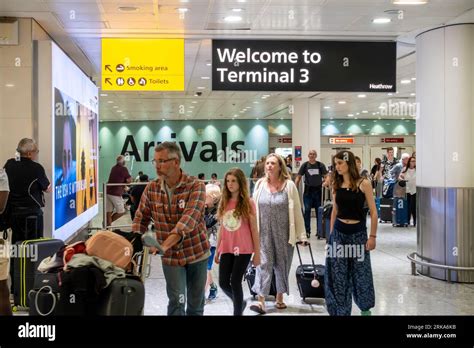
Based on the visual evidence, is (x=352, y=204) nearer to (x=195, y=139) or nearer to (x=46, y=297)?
(x=46, y=297)

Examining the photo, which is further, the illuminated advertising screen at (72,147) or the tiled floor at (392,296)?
the illuminated advertising screen at (72,147)

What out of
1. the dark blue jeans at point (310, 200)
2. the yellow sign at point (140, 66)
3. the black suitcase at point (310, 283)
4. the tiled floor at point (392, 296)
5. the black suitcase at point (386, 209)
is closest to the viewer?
the tiled floor at point (392, 296)

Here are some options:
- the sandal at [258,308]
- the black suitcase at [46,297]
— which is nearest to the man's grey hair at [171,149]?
the black suitcase at [46,297]

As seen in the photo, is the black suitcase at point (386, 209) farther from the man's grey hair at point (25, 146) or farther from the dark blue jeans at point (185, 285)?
the dark blue jeans at point (185, 285)

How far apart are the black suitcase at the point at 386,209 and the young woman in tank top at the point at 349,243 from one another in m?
10.1

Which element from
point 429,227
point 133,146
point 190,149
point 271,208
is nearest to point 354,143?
point 190,149

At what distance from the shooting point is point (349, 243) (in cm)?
497

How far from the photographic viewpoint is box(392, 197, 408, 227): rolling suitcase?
46.2 ft

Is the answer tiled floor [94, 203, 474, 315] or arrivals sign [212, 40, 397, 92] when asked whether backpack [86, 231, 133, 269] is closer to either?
tiled floor [94, 203, 474, 315]

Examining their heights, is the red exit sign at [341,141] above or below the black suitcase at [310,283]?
above

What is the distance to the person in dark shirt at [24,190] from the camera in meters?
6.34

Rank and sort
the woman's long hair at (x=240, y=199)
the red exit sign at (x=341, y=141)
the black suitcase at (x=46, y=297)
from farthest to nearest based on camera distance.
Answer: the red exit sign at (x=341, y=141)
the woman's long hair at (x=240, y=199)
the black suitcase at (x=46, y=297)

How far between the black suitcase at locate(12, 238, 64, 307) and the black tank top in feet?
9.62
